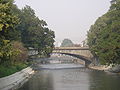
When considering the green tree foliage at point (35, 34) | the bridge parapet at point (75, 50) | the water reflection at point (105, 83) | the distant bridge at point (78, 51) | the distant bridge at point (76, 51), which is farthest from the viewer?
the bridge parapet at point (75, 50)

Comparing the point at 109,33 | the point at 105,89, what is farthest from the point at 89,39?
the point at 105,89

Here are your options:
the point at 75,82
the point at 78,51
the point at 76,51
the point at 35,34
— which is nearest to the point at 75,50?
the point at 76,51

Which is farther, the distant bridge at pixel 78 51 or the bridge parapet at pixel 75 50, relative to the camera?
the bridge parapet at pixel 75 50

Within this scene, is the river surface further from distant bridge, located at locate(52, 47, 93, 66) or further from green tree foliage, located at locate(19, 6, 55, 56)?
distant bridge, located at locate(52, 47, 93, 66)

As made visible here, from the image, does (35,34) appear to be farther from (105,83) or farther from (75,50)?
(105,83)

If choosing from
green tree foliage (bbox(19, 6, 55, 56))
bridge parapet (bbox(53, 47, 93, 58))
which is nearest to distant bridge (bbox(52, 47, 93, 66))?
bridge parapet (bbox(53, 47, 93, 58))

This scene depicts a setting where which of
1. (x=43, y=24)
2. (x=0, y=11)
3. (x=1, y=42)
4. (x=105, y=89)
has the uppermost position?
(x=43, y=24)

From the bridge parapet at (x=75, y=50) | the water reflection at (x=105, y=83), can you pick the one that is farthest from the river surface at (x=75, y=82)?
the bridge parapet at (x=75, y=50)

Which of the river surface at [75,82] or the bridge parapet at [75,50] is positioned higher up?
the bridge parapet at [75,50]

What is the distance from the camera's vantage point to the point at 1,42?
29016 mm

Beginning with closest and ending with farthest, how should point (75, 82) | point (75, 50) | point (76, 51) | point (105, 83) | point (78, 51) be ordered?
1. point (105, 83)
2. point (75, 82)
3. point (76, 51)
4. point (75, 50)
5. point (78, 51)

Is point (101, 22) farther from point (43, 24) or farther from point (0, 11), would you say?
point (0, 11)

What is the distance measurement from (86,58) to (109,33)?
4455cm

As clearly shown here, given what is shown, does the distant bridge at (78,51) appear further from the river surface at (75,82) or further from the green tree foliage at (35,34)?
the river surface at (75,82)
